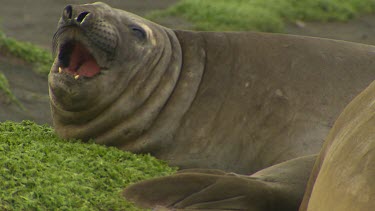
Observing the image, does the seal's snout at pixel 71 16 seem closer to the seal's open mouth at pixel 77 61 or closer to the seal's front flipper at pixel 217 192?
the seal's open mouth at pixel 77 61

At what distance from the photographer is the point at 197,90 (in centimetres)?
761

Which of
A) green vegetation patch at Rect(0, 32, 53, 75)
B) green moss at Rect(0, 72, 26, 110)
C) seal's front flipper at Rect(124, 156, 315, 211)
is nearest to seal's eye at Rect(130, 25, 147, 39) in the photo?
green moss at Rect(0, 72, 26, 110)

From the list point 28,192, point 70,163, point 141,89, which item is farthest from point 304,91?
point 28,192

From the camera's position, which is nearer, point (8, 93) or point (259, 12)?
point (8, 93)

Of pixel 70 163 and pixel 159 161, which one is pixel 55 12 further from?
pixel 70 163

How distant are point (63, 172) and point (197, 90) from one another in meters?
2.14

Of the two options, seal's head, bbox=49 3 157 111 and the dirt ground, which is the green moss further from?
seal's head, bbox=49 3 157 111

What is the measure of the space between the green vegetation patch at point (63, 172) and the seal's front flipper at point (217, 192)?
0.11m

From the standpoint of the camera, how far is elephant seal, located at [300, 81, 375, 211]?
423 cm

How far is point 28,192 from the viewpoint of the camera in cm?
516

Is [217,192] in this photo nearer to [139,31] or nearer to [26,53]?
[139,31]

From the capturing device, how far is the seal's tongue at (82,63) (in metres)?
7.31

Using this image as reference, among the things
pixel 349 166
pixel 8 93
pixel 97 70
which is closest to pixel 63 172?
pixel 349 166

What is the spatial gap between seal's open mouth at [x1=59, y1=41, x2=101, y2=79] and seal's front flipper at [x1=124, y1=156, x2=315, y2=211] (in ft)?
6.65
